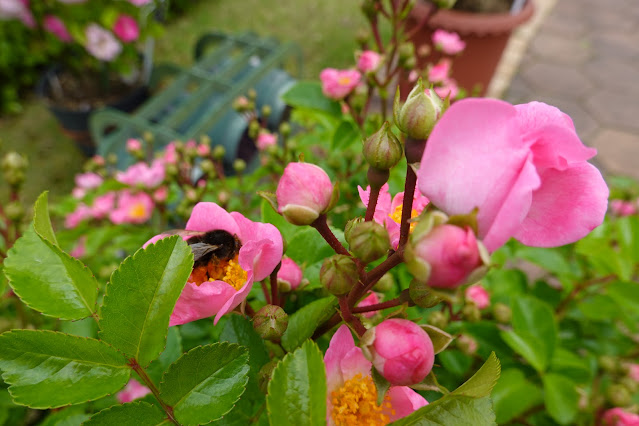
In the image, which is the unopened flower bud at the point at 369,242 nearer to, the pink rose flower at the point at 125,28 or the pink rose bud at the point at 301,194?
the pink rose bud at the point at 301,194

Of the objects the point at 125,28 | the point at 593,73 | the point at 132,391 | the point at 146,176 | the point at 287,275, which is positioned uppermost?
the point at 287,275

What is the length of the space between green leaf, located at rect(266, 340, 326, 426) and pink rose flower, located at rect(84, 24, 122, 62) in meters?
2.11

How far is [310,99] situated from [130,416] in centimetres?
75

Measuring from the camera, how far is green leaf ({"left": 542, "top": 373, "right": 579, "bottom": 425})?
2.24 feet

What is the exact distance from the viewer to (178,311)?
375mm

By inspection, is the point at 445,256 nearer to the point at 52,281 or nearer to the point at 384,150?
the point at 384,150

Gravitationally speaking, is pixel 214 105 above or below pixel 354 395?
below

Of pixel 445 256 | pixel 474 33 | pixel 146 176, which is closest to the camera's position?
pixel 445 256

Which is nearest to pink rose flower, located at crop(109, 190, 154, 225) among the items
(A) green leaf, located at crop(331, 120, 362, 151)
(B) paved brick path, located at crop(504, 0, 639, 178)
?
(A) green leaf, located at crop(331, 120, 362, 151)

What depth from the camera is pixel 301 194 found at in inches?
14.0

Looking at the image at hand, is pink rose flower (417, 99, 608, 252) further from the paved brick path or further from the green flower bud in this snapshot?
the paved brick path

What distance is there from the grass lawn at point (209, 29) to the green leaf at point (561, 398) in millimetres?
2141

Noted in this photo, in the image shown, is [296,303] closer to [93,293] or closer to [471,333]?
[93,293]

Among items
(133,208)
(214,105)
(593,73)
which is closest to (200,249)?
(133,208)
